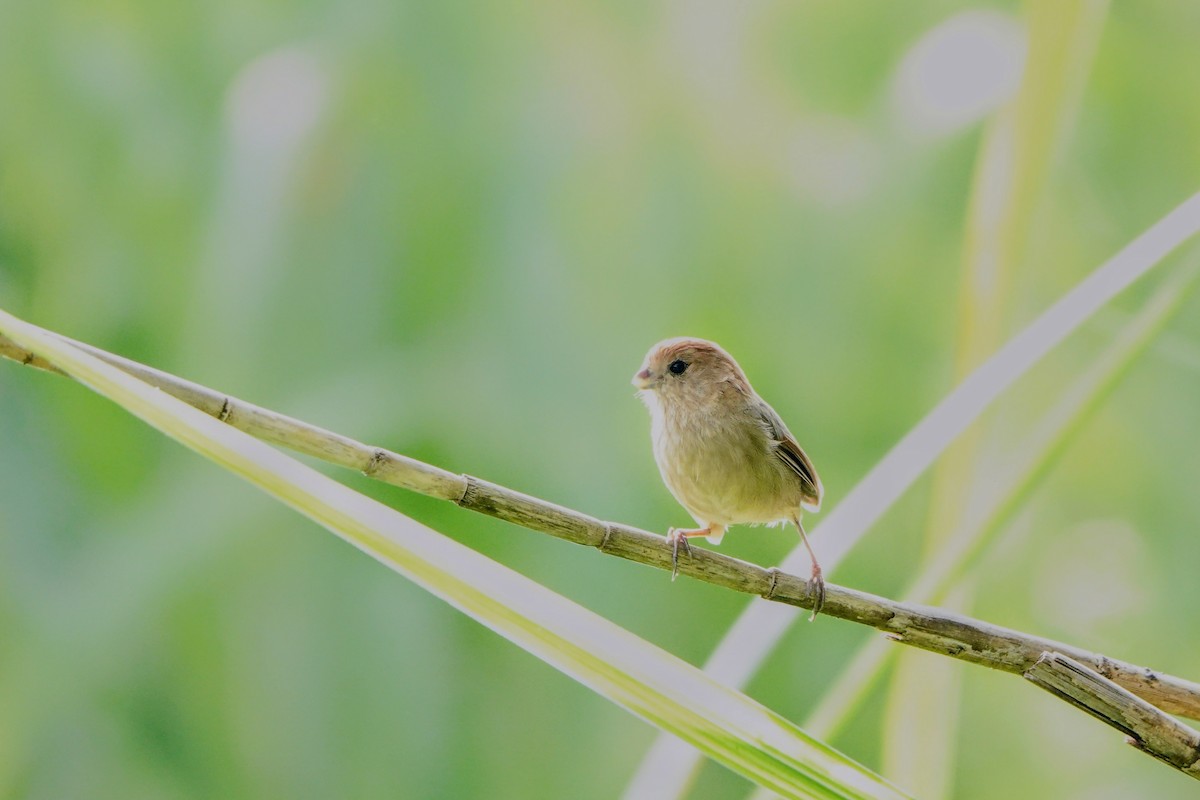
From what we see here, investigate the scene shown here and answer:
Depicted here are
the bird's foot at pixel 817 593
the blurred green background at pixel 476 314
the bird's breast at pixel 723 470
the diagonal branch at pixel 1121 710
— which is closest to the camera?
the diagonal branch at pixel 1121 710

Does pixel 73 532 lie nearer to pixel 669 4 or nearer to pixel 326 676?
pixel 326 676

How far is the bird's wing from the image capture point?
63.4 inches

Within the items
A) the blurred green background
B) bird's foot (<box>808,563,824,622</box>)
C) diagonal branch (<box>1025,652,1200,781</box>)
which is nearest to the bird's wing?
A: bird's foot (<box>808,563,824,622</box>)

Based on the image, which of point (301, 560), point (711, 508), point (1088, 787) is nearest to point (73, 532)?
point (301, 560)

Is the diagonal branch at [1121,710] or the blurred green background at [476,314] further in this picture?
the blurred green background at [476,314]

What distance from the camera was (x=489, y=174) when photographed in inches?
100

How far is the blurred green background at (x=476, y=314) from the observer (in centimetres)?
225

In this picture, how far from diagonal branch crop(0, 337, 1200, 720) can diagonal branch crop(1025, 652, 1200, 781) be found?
70 mm

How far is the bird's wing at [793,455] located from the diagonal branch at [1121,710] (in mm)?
828

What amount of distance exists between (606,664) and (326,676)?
2023 millimetres

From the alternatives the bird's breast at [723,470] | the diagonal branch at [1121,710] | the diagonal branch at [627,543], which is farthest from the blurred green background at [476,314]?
the diagonal branch at [1121,710]

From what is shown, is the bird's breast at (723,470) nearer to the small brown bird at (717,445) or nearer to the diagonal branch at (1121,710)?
the small brown bird at (717,445)

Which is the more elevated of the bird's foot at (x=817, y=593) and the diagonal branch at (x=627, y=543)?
the diagonal branch at (x=627, y=543)

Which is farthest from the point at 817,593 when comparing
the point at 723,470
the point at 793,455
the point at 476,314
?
the point at 476,314
